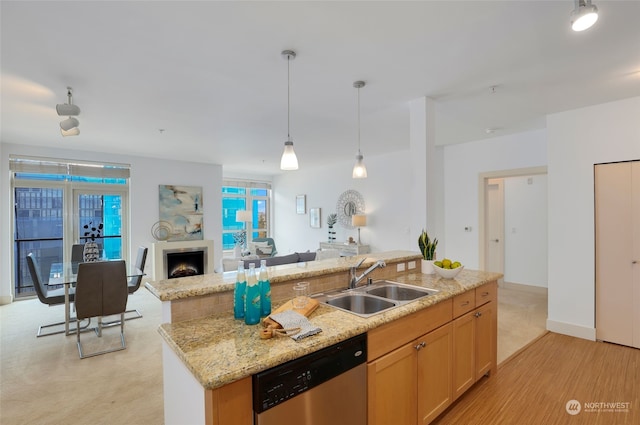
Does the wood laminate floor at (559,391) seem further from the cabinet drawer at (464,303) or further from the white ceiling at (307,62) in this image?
the white ceiling at (307,62)

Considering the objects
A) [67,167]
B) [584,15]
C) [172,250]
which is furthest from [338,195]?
[584,15]

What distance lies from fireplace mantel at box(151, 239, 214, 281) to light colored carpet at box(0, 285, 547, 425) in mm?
1839

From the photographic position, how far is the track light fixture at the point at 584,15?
4.60 feet

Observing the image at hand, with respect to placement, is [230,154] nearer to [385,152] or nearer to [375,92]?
[385,152]

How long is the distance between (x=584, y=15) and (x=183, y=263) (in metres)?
6.89

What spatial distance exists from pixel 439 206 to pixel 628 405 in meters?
3.54

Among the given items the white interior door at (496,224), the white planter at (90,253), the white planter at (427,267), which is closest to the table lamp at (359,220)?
the white interior door at (496,224)

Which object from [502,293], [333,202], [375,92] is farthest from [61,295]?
[502,293]

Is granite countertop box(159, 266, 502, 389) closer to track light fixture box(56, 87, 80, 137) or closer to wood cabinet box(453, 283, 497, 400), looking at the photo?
wood cabinet box(453, 283, 497, 400)

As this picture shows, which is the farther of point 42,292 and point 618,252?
point 42,292

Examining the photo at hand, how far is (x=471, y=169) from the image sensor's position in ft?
16.7

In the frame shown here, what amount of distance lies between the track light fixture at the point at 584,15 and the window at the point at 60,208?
22.1 feet

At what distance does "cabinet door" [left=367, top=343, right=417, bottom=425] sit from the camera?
1.62 metres

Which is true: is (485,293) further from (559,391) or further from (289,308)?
(289,308)
